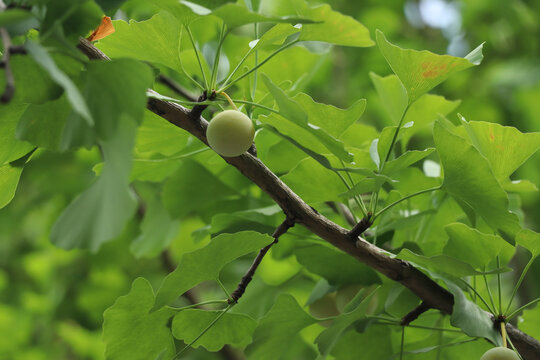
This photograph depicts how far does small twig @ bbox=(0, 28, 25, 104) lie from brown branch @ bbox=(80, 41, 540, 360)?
0.29 feet

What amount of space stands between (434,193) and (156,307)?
305 mm

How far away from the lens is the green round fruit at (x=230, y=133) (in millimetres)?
396

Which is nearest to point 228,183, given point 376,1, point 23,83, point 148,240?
point 148,240

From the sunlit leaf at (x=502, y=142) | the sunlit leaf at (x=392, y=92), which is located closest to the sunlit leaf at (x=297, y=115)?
the sunlit leaf at (x=502, y=142)

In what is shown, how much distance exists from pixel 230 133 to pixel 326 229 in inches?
4.6

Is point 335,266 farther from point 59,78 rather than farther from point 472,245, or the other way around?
point 59,78

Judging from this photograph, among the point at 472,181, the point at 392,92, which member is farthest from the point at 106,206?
the point at 392,92

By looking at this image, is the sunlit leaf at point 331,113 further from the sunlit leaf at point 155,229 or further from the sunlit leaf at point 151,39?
the sunlit leaf at point 155,229

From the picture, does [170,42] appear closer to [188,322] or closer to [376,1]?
[188,322]

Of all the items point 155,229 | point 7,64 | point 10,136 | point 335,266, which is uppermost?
point 7,64

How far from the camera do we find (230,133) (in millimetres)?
396

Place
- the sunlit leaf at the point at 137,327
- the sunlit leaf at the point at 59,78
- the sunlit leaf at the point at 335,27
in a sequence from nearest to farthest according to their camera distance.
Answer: the sunlit leaf at the point at 59,78 → the sunlit leaf at the point at 335,27 → the sunlit leaf at the point at 137,327

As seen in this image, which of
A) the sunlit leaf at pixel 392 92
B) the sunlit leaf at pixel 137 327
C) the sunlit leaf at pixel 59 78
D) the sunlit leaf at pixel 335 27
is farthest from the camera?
the sunlit leaf at pixel 392 92

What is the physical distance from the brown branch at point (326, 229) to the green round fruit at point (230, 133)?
1.3 inches
